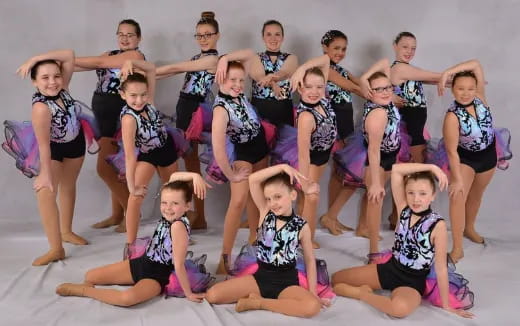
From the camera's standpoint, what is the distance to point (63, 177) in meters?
3.84

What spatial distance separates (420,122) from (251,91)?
1161mm

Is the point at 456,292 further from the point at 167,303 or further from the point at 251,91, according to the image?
the point at 251,91

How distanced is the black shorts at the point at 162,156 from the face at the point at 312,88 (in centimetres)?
85

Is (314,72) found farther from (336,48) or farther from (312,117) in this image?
(336,48)

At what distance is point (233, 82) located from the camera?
134 inches

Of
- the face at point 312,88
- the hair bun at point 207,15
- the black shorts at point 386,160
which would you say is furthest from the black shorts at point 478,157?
the hair bun at point 207,15

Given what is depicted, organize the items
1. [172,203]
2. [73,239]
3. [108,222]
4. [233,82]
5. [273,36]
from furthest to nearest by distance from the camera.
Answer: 1. [108,222]
2. [273,36]
3. [73,239]
4. [233,82]
5. [172,203]

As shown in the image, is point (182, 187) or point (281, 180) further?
point (182, 187)

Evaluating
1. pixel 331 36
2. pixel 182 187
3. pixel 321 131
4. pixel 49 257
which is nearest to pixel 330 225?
pixel 321 131

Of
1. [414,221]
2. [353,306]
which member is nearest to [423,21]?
[414,221]

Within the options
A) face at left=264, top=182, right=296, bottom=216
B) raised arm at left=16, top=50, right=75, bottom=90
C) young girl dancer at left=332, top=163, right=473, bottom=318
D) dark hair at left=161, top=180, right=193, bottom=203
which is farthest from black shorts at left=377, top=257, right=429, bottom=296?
raised arm at left=16, top=50, right=75, bottom=90

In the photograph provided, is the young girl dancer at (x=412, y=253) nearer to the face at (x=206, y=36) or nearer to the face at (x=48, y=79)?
the face at (x=206, y=36)

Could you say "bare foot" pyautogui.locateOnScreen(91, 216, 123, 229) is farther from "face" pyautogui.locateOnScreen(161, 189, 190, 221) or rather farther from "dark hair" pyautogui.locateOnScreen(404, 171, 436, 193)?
"dark hair" pyautogui.locateOnScreen(404, 171, 436, 193)

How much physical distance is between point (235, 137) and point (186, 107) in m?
0.83
